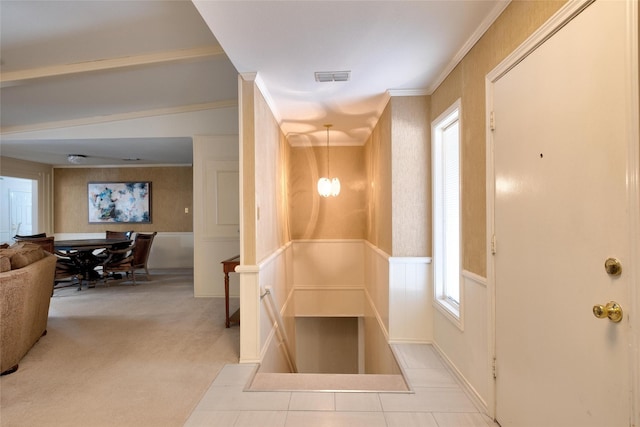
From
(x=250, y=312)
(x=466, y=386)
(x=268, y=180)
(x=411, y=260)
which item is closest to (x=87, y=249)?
(x=268, y=180)

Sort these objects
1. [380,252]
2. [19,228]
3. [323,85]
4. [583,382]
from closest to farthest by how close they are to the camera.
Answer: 1. [583,382]
2. [323,85]
3. [380,252]
4. [19,228]

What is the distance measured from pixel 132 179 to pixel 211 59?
5608mm

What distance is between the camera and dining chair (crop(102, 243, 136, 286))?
536 cm

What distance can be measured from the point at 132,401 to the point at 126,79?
10.4 feet

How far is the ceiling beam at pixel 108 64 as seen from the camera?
111 inches

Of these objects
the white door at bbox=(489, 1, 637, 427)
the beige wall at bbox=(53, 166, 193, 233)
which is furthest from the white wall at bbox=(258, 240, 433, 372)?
the beige wall at bbox=(53, 166, 193, 233)

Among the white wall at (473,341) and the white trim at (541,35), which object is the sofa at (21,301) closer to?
the white wall at (473,341)

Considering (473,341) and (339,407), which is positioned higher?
(473,341)

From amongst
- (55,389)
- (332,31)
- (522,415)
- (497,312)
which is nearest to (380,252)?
(497,312)

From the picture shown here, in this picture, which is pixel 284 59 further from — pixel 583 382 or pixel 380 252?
pixel 583 382

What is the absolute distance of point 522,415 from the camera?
161cm

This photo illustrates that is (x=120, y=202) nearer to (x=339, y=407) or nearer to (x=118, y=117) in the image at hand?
(x=118, y=117)

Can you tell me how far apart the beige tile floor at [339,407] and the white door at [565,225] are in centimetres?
36

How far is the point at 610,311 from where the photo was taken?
109 cm
